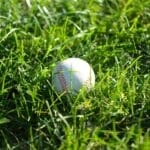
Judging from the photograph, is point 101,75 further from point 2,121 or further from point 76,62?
point 2,121

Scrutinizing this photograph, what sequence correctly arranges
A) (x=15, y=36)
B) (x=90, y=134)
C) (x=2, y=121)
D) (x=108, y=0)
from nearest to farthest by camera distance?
(x=90, y=134) → (x=2, y=121) → (x=15, y=36) → (x=108, y=0)

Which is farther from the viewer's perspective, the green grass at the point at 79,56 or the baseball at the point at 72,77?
the baseball at the point at 72,77

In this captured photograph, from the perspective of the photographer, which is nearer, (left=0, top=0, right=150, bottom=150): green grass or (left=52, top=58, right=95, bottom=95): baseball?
(left=0, top=0, right=150, bottom=150): green grass

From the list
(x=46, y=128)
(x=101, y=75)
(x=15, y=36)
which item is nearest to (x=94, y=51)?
(x=101, y=75)

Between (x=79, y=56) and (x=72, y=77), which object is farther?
(x=79, y=56)
